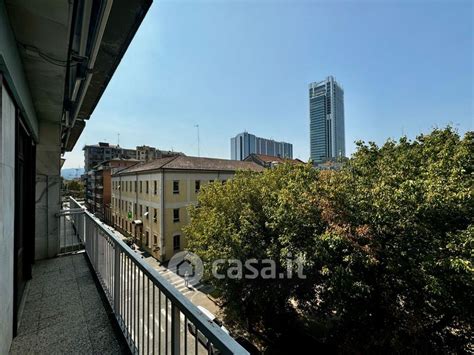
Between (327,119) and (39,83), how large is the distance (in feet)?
110

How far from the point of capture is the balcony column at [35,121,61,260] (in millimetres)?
3946

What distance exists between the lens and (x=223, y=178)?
18562 mm

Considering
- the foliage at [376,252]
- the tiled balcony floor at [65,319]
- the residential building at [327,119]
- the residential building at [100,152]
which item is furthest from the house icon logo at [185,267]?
the residential building at [100,152]

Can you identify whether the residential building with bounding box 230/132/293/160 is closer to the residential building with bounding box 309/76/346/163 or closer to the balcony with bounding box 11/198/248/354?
the residential building with bounding box 309/76/346/163

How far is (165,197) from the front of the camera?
14.9 m

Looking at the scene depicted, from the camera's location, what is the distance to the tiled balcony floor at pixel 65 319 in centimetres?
185

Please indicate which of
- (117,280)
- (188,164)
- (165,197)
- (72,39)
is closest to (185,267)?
(165,197)

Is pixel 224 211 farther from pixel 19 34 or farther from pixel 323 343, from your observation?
pixel 19 34

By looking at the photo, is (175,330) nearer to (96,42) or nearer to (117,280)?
(117,280)

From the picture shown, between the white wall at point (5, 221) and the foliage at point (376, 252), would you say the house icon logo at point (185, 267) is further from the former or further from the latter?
the white wall at point (5, 221)

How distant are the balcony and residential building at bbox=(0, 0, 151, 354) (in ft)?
0.08

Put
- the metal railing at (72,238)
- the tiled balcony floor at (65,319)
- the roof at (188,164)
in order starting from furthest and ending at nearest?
the roof at (188,164) < the metal railing at (72,238) < the tiled balcony floor at (65,319)

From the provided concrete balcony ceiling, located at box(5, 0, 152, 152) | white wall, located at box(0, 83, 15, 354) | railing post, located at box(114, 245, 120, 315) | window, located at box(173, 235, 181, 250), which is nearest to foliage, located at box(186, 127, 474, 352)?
railing post, located at box(114, 245, 120, 315)

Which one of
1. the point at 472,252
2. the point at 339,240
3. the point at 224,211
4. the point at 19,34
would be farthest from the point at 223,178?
the point at 19,34
